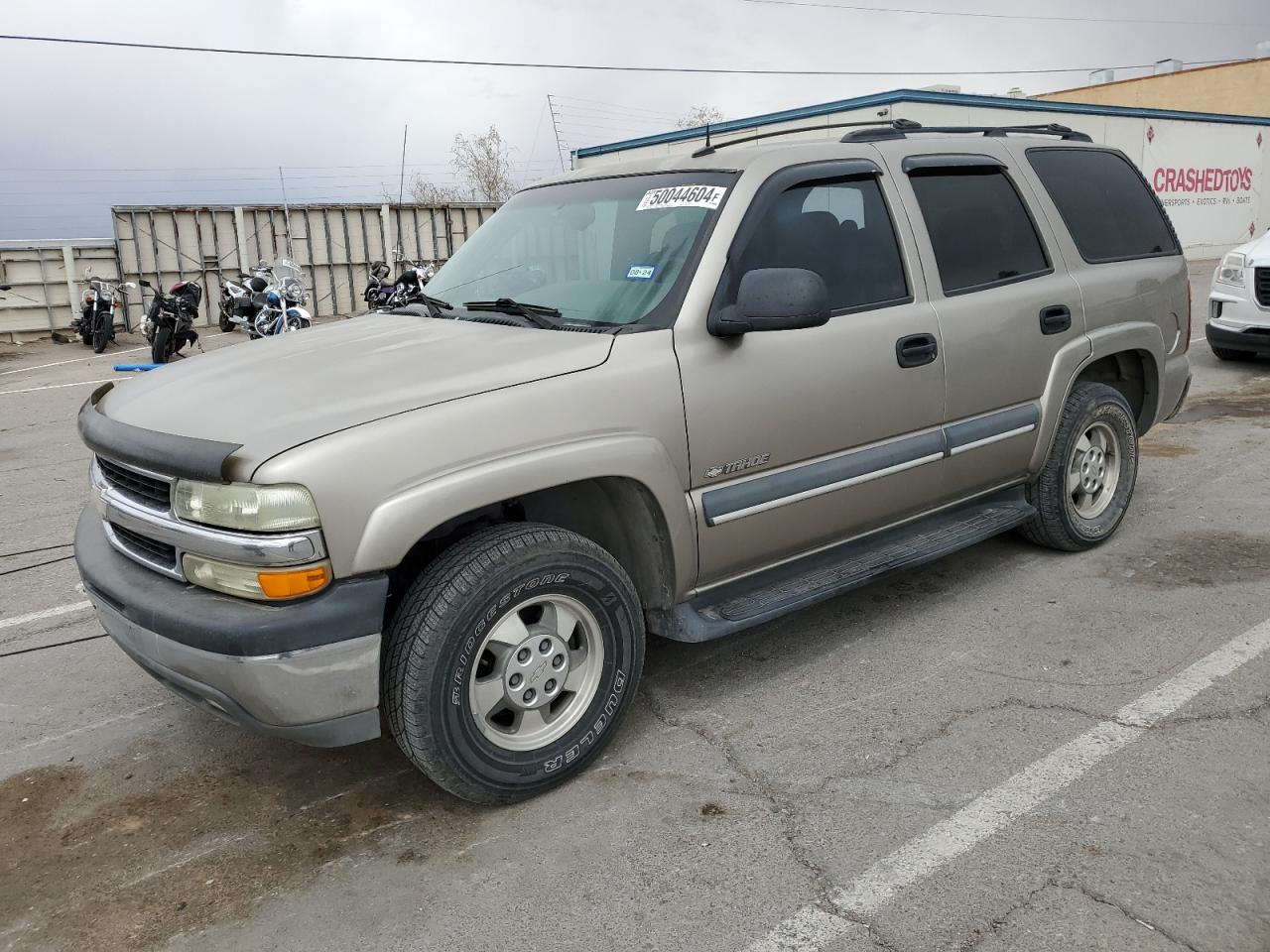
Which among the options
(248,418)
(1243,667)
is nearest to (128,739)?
(248,418)

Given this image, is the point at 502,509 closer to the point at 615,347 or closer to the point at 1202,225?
the point at 615,347

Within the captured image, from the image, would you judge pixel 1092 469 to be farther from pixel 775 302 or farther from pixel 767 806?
pixel 767 806

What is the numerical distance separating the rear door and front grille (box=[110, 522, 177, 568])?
2.85 m

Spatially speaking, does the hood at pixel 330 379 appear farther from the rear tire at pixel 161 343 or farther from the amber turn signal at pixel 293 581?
the rear tire at pixel 161 343

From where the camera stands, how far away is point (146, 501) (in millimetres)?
2982

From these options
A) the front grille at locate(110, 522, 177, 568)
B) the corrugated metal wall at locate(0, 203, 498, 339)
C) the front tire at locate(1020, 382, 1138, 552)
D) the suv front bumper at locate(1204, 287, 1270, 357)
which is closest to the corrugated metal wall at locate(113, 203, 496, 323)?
the corrugated metal wall at locate(0, 203, 498, 339)

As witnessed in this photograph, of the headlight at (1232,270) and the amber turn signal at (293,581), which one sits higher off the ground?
the headlight at (1232,270)

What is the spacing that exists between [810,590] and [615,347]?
1.17 meters

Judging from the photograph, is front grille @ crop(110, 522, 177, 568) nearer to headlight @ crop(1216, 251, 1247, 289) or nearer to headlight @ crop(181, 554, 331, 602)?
headlight @ crop(181, 554, 331, 602)

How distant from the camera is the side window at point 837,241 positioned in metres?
3.66

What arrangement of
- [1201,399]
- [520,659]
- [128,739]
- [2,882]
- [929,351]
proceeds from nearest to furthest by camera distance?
[2,882] < [520,659] < [128,739] < [929,351] < [1201,399]

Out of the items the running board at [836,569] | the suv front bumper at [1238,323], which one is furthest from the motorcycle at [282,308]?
the running board at [836,569]

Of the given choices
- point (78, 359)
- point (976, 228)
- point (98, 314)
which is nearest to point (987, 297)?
point (976, 228)

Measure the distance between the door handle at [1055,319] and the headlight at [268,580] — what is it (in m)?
3.26
